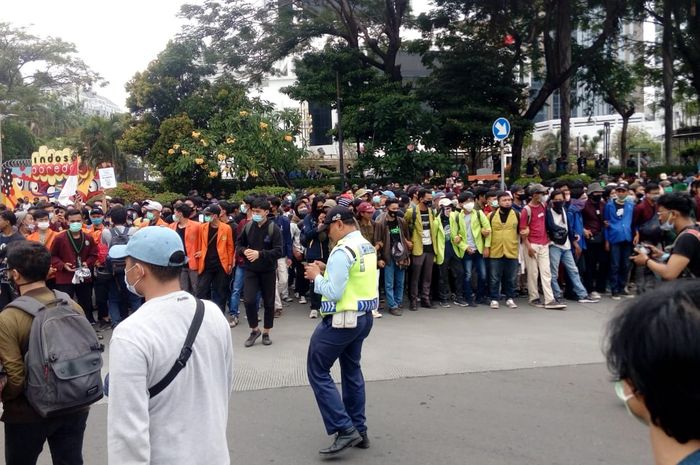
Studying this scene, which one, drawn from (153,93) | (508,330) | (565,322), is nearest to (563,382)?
(508,330)

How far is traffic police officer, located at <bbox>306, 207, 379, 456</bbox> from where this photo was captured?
450cm

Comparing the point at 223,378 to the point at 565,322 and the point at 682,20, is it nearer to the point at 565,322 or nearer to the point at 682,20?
the point at 565,322

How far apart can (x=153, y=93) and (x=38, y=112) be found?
21876 millimetres

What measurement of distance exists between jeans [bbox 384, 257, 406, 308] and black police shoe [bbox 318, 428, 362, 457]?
5156mm

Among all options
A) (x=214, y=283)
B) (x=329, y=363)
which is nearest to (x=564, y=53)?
(x=214, y=283)

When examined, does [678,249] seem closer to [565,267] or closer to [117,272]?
[565,267]

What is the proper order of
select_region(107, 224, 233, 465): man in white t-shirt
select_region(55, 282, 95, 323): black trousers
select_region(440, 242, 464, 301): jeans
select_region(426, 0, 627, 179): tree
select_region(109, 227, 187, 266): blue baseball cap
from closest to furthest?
select_region(107, 224, 233, 465): man in white t-shirt, select_region(109, 227, 187, 266): blue baseball cap, select_region(55, 282, 95, 323): black trousers, select_region(440, 242, 464, 301): jeans, select_region(426, 0, 627, 179): tree

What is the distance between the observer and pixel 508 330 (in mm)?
8336

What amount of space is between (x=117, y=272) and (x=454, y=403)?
220 inches

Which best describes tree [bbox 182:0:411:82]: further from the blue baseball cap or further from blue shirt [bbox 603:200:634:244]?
the blue baseball cap

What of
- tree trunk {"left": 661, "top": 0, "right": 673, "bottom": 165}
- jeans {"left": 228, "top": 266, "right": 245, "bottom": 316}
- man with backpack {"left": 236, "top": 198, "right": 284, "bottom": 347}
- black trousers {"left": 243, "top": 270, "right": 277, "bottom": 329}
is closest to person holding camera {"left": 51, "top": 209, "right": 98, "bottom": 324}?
jeans {"left": 228, "top": 266, "right": 245, "bottom": 316}

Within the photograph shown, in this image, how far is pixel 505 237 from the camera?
32.4 feet

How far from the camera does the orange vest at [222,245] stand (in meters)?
8.98

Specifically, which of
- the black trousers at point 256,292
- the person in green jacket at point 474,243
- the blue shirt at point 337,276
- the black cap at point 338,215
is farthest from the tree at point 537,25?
the blue shirt at point 337,276
